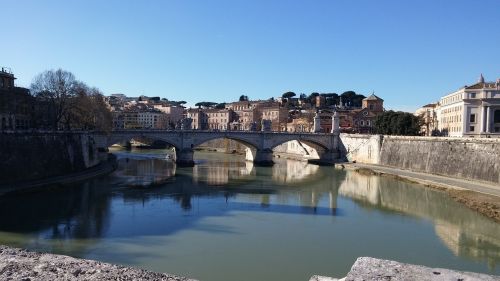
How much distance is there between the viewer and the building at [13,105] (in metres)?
28.2

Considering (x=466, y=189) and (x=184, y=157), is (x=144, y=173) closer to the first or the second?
(x=184, y=157)

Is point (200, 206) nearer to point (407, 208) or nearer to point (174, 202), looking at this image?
point (174, 202)

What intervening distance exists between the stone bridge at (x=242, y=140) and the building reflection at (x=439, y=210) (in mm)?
11118

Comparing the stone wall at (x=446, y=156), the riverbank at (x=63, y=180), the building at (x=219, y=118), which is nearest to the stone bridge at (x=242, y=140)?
the riverbank at (x=63, y=180)

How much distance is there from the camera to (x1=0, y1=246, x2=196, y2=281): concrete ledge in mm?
4102

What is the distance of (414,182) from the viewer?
24500mm

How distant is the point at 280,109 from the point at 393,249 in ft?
204

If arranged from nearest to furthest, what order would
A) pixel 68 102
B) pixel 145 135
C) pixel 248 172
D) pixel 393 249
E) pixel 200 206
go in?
pixel 393 249, pixel 200 206, pixel 68 102, pixel 248 172, pixel 145 135

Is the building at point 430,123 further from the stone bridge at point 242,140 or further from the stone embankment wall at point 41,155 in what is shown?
the stone embankment wall at point 41,155

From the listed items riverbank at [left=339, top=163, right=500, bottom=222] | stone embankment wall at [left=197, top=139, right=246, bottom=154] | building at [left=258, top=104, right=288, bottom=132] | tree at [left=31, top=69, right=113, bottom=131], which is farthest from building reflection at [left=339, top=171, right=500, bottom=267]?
building at [left=258, top=104, right=288, bottom=132]

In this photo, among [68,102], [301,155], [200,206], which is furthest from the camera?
[301,155]

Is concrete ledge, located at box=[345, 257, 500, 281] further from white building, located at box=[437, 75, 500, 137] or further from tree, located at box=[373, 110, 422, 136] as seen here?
tree, located at box=[373, 110, 422, 136]

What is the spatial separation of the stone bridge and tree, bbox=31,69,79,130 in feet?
9.50

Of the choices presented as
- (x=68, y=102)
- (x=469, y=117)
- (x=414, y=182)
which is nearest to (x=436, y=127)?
(x=469, y=117)
